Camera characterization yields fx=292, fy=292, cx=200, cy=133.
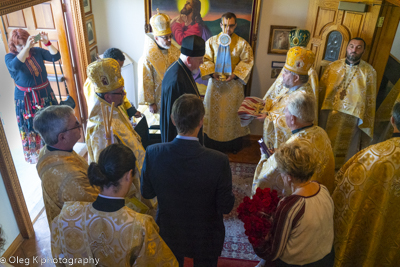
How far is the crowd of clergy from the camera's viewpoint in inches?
60.7

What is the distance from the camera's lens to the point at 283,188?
2.55 meters

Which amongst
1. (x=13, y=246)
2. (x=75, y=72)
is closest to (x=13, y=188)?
(x=13, y=246)

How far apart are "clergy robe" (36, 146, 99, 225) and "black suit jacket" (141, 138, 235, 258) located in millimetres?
385

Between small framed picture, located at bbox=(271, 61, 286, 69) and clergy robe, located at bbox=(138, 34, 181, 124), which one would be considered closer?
clergy robe, located at bbox=(138, 34, 181, 124)

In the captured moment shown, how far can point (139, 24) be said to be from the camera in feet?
15.3

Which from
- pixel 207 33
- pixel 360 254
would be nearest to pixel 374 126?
pixel 360 254

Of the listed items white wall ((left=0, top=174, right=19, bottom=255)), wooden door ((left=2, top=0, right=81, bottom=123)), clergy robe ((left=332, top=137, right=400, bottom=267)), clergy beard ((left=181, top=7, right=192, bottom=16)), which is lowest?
white wall ((left=0, top=174, right=19, bottom=255))

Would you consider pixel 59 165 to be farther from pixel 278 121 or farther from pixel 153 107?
pixel 153 107

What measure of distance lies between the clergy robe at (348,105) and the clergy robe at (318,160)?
1.71 meters

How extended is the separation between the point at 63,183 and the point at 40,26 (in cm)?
306

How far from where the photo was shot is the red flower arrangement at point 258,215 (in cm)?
183

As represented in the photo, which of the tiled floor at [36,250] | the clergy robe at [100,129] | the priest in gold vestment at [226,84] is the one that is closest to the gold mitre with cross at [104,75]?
→ the clergy robe at [100,129]

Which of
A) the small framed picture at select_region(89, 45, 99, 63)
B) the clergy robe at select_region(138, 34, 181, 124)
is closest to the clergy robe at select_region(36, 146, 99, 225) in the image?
the clergy robe at select_region(138, 34, 181, 124)

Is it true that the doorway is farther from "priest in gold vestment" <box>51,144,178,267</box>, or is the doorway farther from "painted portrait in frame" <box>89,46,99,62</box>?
"priest in gold vestment" <box>51,144,178,267</box>
